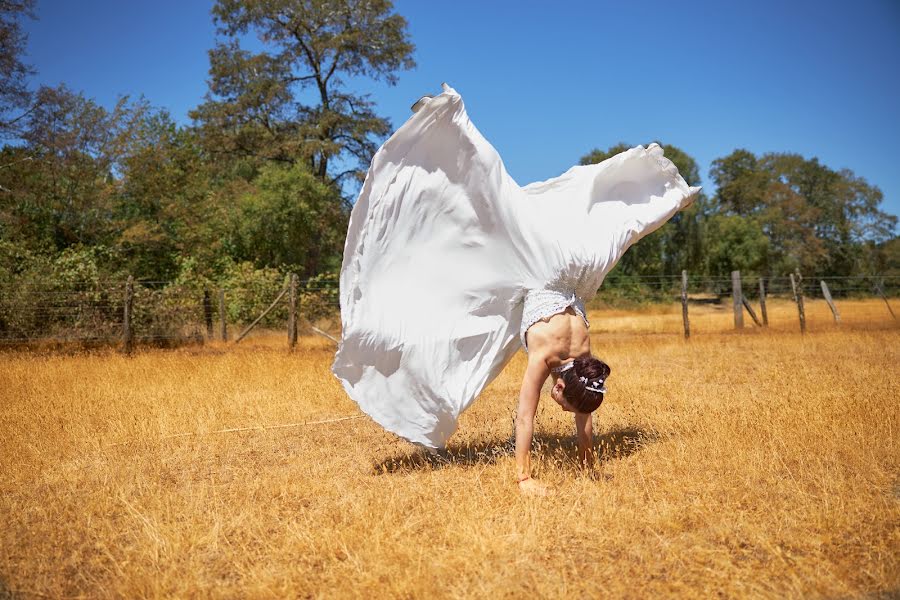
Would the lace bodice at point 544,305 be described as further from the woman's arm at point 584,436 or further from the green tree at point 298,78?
the green tree at point 298,78

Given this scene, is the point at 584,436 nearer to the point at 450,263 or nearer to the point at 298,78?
the point at 450,263

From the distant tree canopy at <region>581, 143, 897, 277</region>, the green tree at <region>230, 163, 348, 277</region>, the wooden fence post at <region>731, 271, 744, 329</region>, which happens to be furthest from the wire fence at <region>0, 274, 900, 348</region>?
the distant tree canopy at <region>581, 143, 897, 277</region>

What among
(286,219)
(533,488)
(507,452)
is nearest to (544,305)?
(533,488)

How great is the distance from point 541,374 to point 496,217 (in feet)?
4.45

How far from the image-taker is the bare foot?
461 centimetres

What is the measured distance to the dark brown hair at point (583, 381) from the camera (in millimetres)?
4844

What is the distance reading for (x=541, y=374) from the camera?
4957 millimetres

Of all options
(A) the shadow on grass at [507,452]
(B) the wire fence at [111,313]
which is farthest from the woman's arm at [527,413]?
Answer: (B) the wire fence at [111,313]

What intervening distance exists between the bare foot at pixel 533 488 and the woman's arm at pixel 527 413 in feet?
0.19

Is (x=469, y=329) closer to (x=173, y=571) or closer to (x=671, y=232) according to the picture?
(x=173, y=571)

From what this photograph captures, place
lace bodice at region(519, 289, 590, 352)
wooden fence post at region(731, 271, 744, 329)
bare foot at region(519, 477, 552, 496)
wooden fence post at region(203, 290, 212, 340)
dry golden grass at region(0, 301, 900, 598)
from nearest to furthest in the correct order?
dry golden grass at region(0, 301, 900, 598) → bare foot at region(519, 477, 552, 496) → lace bodice at region(519, 289, 590, 352) → wooden fence post at region(203, 290, 212, 340) → wooden fence post at region(731, 271, 744, 329)

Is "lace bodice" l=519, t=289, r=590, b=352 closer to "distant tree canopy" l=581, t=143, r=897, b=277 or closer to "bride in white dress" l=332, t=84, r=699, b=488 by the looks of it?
"bride in white dress" l=332, t=84, r=699, b=488

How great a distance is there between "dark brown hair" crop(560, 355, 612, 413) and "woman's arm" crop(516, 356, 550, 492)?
20 centimetres

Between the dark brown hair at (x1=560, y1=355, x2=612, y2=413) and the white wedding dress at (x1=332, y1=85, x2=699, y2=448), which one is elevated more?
the white wedding dress at (x1=332, y1=85, x2=699, y2=448)
